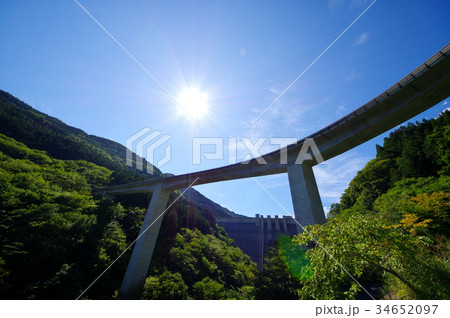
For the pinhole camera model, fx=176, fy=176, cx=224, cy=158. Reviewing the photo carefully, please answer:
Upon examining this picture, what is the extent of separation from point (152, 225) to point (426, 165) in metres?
34.1

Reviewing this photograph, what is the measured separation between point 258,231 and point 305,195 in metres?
52.8

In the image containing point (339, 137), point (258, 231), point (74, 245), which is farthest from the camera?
point (258, 231)

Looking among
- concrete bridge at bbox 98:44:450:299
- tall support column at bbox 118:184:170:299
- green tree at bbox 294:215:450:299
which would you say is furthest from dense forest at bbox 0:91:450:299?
concrete bridge at bbox 98:44:450:299

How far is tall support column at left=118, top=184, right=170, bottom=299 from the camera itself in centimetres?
1531

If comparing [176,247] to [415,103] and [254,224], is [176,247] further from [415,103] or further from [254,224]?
[254,224]

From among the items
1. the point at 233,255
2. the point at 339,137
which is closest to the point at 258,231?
the point at 233,255

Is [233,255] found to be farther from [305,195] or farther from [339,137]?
[339,137]

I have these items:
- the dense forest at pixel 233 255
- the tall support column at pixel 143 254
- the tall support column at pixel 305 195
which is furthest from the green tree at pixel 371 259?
the tall support column at pixel 143 254

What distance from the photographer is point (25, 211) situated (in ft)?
46.8

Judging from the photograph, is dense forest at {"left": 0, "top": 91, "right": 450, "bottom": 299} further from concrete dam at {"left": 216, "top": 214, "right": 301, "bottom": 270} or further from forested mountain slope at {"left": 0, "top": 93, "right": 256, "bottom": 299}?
concrete dam at {"left": 216, "top": 214, "right": 301, "bottom": 270}

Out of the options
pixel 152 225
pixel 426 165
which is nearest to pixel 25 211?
pixel 152 225

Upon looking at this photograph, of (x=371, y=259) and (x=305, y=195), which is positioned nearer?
(x=371, y=259)

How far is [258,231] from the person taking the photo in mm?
57688
